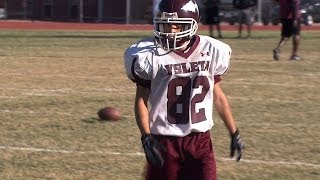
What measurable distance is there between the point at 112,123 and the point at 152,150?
4202 millimetres

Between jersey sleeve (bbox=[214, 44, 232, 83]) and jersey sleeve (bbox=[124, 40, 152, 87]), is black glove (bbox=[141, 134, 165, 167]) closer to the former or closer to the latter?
jersey sleeve (bbox=[124, 40, 152, 87])

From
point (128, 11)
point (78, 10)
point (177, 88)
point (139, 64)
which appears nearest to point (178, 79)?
point (177, 88)

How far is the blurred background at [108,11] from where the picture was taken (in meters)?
38.2

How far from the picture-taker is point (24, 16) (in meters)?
45.7

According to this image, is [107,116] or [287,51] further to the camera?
[287,51]

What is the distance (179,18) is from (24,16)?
42.3 meters

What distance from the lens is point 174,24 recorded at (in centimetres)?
430

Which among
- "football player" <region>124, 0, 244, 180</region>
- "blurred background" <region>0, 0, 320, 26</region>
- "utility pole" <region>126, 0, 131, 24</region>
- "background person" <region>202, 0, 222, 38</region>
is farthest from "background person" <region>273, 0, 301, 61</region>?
"utility pole" <region>126, 0, 131, 24</region>

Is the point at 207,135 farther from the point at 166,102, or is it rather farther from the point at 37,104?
the point at 37,104

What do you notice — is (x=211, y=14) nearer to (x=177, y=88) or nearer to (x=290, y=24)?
(x=290, y=24)

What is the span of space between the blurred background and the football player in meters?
32.6

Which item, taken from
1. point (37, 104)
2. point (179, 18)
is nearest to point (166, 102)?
point (179, 18)

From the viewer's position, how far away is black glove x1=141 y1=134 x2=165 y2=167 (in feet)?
13.9

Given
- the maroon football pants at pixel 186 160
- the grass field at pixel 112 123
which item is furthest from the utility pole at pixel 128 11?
the maroon football pants at pixel 186 160
